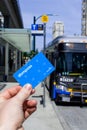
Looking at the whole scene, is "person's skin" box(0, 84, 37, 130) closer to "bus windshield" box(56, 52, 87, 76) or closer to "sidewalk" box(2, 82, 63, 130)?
"sidewalk" box(2, 82, 63, 130)

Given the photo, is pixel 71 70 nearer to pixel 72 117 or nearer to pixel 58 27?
pixel 72 117

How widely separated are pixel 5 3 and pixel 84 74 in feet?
68.3

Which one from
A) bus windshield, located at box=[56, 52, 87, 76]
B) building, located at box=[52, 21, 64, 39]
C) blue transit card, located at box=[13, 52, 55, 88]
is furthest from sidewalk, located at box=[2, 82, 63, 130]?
building, located at box=[52, 21, 64, 39]

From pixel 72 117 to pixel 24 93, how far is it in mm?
13277

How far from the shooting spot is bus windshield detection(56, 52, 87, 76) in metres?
18.0

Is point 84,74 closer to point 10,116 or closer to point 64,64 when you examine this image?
point 64,64

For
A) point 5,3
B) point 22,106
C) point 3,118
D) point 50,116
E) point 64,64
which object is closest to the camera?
point 3,118

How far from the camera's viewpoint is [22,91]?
1976 millimetres

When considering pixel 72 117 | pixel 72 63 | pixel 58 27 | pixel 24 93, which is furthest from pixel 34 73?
pixel 58 27

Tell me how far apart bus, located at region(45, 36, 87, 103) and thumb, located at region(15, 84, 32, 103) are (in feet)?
52.3

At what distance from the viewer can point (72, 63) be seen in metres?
17.9

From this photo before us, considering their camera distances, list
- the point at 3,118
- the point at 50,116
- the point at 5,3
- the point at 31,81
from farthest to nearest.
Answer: the point at 5,3
the point at 50,116
the point at 31,81
the point at 3,118

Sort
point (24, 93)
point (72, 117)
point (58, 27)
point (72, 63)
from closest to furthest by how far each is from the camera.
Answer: point (24, 93) < point (72, 117) < point (72, 63) < point (58, 27)

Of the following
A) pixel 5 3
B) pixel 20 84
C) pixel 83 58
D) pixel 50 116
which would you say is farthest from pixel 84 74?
pixel 5 3
